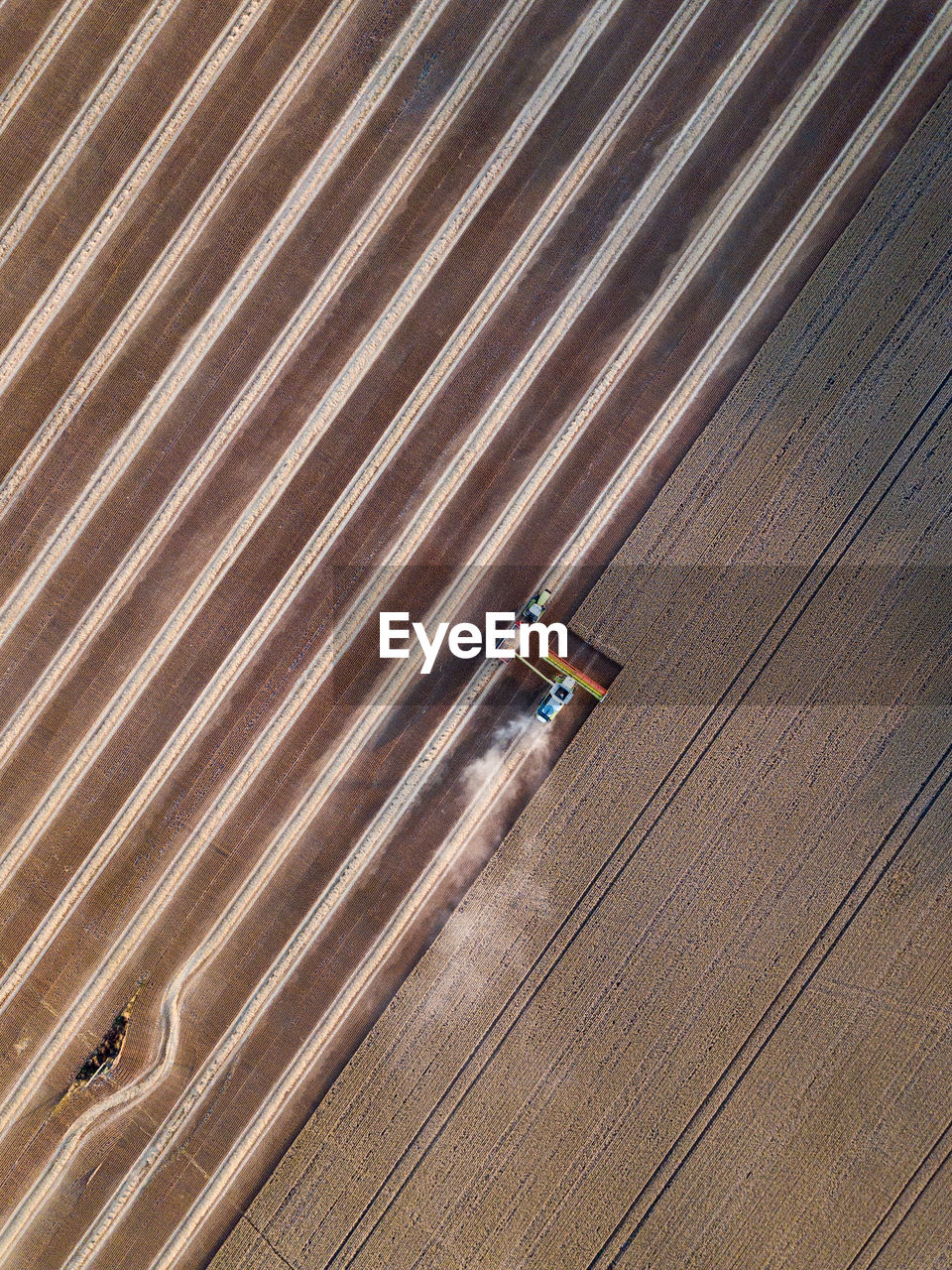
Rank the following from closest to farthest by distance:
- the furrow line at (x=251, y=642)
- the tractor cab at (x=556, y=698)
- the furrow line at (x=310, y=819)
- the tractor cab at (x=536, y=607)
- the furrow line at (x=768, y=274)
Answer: the tractor cab at (x=556, y=698)
the tractor cab at (x=536, y=607)
the furrow line at (x=768, y=274)
the furrow line at (x=310, y=819)
the furrow line at (x=251, y=642)

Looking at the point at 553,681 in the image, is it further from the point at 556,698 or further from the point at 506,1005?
the point at 506,1005


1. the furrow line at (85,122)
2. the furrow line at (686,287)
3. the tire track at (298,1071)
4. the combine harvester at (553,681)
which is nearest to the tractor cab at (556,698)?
the combine harvester at (553,681)

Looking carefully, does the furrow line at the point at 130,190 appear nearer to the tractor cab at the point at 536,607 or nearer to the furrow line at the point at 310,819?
the furrow line at the point at 310,819

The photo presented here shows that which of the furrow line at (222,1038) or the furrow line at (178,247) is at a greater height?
the furrow line at (178,247)

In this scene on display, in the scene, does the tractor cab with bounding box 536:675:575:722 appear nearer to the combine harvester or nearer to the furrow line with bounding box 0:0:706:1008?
the combine harvester

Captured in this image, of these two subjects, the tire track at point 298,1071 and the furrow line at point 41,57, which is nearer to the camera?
the tire track at point 298,1071

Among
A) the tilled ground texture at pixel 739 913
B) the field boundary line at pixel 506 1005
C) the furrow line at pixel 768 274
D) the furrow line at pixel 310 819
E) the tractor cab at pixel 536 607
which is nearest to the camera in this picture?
the tilled ground texture at pixel 739 913
